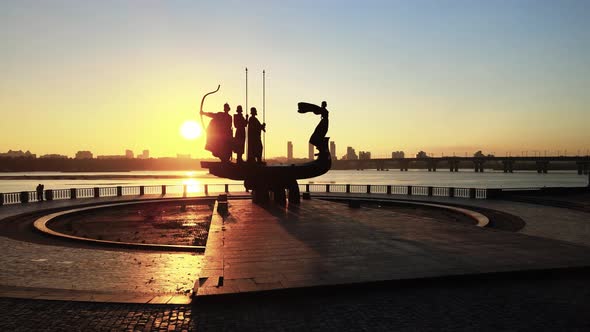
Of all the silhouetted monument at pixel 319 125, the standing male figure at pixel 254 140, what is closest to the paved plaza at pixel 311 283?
the silhouetted monument at pixel 319 125

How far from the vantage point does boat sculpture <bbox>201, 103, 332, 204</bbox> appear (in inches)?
862

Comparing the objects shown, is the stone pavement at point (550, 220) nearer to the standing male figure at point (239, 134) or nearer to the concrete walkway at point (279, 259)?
the concrete walkway at point (279, 259)

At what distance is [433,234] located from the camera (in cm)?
1255

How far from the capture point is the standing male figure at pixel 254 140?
22.5m

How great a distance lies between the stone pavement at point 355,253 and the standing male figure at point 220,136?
7240 mm

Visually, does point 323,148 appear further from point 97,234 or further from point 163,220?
point 97,234

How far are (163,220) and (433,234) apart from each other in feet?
45.9

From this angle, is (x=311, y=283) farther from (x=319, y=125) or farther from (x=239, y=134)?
(x=239, y=134)

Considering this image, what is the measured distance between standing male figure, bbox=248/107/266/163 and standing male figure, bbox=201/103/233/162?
126cm

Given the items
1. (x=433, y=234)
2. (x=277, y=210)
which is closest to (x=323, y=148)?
(x=277, y=210)

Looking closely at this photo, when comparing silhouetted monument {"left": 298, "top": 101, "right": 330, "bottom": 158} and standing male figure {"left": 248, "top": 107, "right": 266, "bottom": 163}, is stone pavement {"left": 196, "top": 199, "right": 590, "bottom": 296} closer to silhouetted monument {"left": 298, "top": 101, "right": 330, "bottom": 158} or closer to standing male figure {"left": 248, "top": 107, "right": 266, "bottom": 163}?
silhouetted monument {"left": 298, "top": 101, "right": 330, "bottom": 158}

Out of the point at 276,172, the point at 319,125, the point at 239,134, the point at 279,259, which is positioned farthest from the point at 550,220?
the point at 239,134

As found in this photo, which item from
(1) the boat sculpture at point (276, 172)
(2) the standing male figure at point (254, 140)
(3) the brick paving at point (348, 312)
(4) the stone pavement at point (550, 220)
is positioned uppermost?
(2) the standing male figure at point (254, 140)

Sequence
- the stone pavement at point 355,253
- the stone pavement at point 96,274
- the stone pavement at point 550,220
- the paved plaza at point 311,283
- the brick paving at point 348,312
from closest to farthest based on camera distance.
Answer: the brick paving at point 348,312 < the paved plaza at point 311,283 < the stone pavement at point 96,274 < the stone pavement at point 355,253 < the stone pavement at point 550,220
